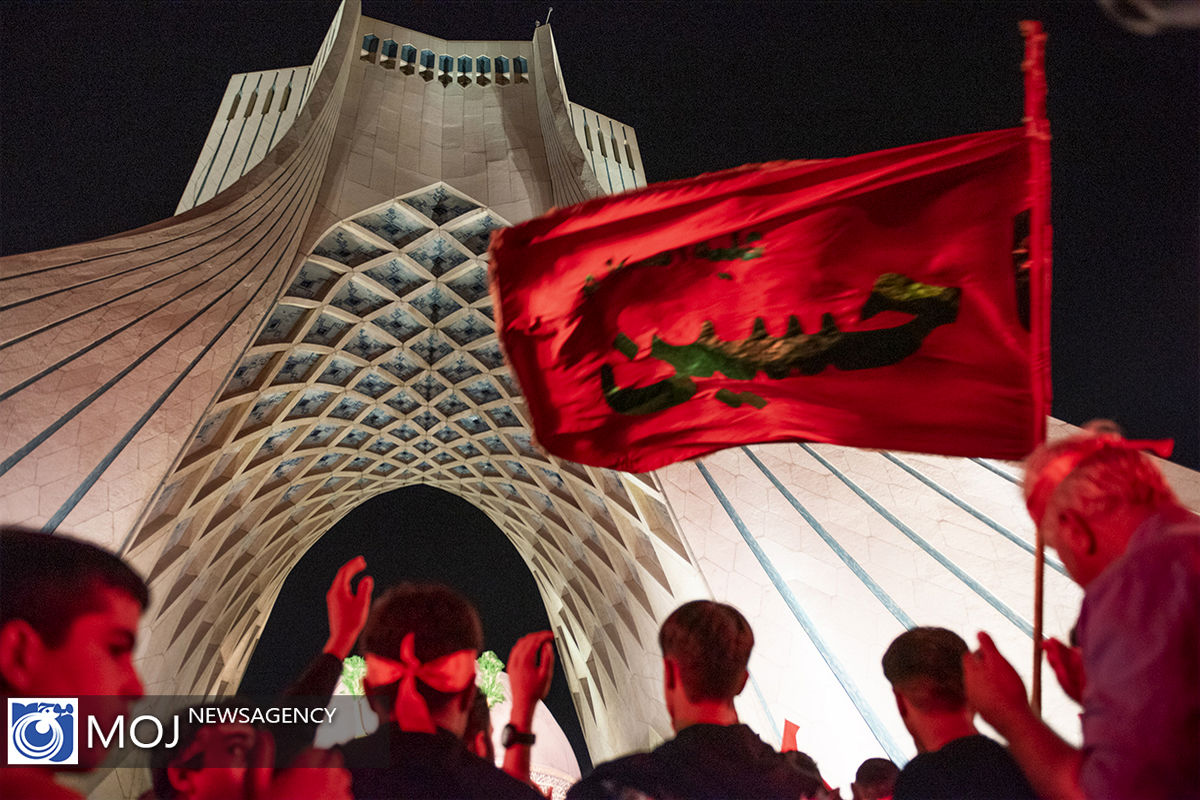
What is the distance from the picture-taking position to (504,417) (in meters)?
12.7

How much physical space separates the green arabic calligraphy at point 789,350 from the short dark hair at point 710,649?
1399 mm

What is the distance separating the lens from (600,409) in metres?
3.82

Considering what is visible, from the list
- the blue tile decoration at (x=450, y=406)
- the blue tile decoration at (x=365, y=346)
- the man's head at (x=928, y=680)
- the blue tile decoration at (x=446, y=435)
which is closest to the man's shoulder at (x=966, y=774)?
the man's head at (x=928, y=680)

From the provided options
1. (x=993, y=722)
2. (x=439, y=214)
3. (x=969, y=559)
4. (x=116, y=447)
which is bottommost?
Result: (x=993, y=722)

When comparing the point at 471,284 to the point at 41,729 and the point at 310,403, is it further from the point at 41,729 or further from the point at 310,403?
the point at 41,729

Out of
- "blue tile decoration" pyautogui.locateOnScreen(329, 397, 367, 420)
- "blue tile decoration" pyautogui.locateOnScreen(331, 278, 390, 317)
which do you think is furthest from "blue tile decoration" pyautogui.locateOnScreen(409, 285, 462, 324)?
"blue tile decoration" pyautogui.locateOnScreen(329, 397, 367, 420)

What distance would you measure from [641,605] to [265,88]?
12.0 metres

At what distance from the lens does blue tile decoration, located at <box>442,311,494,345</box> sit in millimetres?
11328

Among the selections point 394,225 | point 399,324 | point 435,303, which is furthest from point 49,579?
point 399,324

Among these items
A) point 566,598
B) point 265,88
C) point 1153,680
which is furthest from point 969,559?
point 265,88

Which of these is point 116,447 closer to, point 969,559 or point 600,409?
point 600,409

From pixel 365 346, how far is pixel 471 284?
196 cm

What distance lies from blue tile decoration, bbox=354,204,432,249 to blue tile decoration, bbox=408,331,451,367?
1.67m

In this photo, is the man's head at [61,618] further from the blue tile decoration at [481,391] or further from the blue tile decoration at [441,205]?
the blue tile decoration at [481,391]
